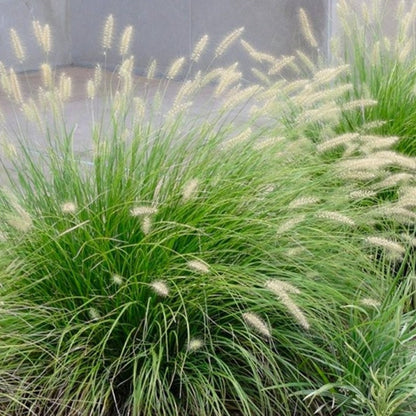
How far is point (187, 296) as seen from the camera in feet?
9.08

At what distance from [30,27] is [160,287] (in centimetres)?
772

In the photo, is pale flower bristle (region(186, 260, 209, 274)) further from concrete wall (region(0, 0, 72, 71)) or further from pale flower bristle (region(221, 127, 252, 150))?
concrete wall (region(0, 0, 72, 71))

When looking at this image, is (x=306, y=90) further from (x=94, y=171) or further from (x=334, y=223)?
(x=94, y=171)

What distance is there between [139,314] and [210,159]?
0.66 m

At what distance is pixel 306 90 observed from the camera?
11.4ft

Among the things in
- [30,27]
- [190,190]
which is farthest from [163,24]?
[190,190]

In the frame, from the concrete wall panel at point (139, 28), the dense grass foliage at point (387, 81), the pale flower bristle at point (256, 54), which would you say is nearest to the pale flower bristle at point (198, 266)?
the pale flower bristle at point (256, 54)

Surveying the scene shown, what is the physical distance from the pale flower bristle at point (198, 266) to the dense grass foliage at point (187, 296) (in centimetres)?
1

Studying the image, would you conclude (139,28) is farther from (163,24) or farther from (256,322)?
Result: (256,322)

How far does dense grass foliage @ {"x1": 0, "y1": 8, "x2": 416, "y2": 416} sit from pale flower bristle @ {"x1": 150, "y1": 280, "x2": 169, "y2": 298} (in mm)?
10

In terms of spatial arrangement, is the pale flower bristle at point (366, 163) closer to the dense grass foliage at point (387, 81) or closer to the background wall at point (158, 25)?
the dense grass foliage at point (387, 81)

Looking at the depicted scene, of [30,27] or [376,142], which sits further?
[30,27]

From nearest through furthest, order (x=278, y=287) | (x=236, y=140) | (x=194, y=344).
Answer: (x=278, y=287), (x=194, y=344), (x=236, y=140)

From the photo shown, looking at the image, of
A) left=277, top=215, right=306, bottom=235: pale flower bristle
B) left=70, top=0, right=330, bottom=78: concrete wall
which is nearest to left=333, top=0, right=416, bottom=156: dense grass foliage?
left=277, top=215, right=306, bottom=235: pale flower bristle
